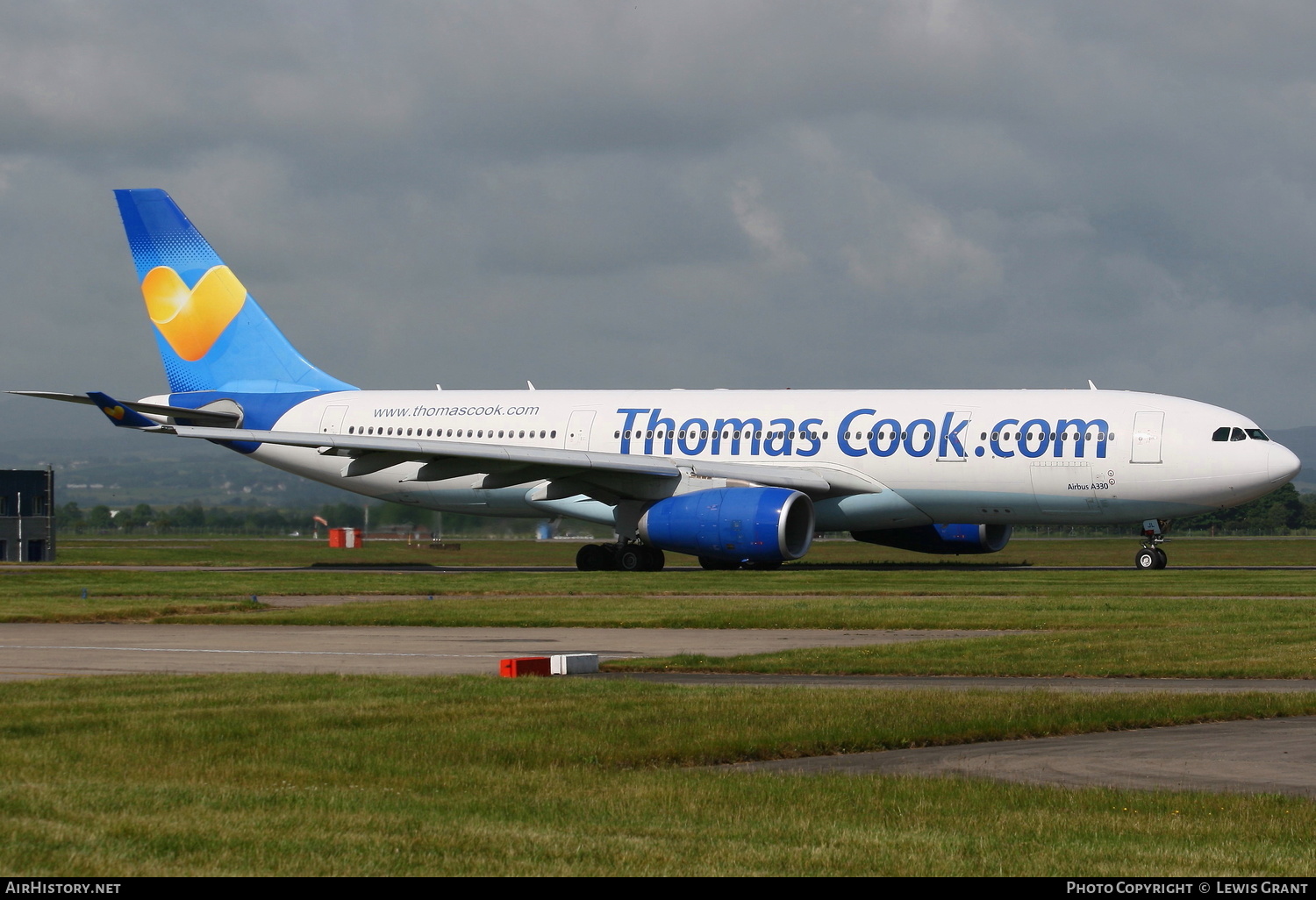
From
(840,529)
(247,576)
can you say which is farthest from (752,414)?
(247,576)

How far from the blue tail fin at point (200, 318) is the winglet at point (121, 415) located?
344 cm

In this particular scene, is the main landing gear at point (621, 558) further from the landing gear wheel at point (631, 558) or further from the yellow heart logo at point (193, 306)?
the yellow heart logo at point (193, 306)

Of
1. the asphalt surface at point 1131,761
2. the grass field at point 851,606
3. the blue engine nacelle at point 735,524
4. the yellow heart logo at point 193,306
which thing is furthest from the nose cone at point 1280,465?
the yellow heart logo at point 193,306

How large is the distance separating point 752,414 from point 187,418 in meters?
15.8

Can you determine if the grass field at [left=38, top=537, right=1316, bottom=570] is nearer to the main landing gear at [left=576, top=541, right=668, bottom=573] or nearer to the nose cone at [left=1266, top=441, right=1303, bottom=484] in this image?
the main landing gear at [left=576, top=541, right=668, bottom=573]

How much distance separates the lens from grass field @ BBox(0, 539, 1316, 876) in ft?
24.6

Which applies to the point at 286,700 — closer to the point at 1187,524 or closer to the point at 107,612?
the point at 107,612

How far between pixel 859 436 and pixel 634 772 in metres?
25.5

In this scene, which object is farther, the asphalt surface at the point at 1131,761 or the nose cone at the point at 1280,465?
the nose cone at the point at 1280,465

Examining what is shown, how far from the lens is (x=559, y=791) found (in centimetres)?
952

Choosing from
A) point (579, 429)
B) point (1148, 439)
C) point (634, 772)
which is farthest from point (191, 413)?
point (634, 772)

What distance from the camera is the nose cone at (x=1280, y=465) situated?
33.1m

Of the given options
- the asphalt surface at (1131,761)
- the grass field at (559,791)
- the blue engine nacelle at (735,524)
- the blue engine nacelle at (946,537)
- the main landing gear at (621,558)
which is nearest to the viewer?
the grass field at (559,791)

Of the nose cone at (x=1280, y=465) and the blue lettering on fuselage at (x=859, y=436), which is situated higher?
the blue lettering on fuselage at (x=859, y=436)
